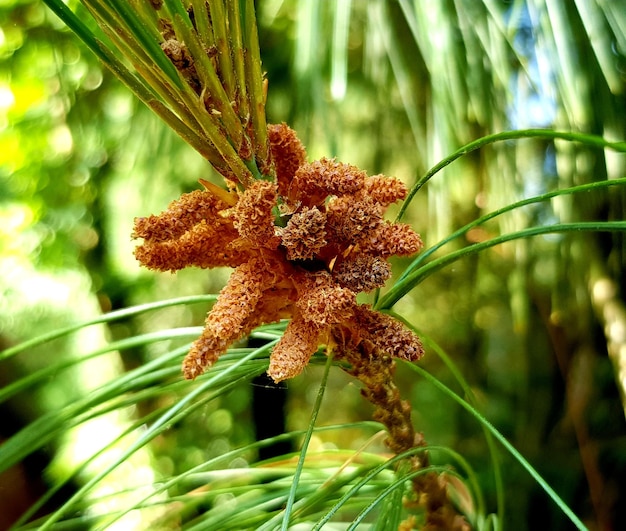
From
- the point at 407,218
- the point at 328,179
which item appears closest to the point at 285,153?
the point at 328,179

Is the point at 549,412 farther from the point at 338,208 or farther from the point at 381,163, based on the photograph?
the point at 338,208

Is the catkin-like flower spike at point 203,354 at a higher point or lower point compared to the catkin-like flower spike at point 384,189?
lower

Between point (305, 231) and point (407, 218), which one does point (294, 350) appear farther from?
point (407, 218)

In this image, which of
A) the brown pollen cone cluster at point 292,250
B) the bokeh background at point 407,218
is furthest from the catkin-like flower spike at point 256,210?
the bokeh background at point 407,218

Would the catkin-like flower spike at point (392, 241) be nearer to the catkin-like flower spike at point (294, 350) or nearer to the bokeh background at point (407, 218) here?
the catkin-like flower spike at point (294, 350)

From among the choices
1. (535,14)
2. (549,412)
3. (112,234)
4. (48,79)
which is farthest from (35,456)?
(535,14)

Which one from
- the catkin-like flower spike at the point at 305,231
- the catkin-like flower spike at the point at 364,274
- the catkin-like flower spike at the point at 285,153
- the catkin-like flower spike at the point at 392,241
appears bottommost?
the catkin-like flower spike at the point at 364,274

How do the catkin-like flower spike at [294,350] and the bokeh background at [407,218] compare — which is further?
the bokeh background at [407,218]
